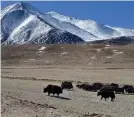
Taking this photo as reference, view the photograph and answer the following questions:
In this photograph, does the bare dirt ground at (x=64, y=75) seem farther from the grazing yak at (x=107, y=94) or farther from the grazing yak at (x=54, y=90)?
the grazing yak at (x=54, y=90)

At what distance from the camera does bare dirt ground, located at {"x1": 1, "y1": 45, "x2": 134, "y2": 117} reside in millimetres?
25752

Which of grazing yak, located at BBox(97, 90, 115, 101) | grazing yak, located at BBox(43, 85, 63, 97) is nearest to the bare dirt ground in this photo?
grazing yak, located at BBox(97, 90, 115, 101)

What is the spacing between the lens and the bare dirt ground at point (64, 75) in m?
25.8

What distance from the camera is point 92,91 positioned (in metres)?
41.1

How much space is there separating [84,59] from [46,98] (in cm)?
6595

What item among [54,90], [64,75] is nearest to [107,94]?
[54,90]

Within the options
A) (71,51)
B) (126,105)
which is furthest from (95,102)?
(71,51)

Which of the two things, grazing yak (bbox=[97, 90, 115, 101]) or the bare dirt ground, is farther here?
grazing yak (bbox=[97, 90, 115, 101])

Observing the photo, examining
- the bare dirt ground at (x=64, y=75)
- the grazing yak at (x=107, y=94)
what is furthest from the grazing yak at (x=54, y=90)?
the grazing yak at (x=107, y=94)

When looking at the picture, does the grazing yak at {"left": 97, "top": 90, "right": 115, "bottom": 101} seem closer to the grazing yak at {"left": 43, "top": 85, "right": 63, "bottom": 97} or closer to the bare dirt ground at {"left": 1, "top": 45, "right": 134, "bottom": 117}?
the bare dirt ground at {"left": 1, "top": 45, "right": 134, "bottom": 117}

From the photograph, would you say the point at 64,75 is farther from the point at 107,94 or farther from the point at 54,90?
the point at 107,94

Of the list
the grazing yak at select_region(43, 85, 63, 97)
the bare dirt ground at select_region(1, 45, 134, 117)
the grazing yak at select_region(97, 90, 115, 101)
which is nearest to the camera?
the bare dirt ground at select_region(1, 45, 134, 117)

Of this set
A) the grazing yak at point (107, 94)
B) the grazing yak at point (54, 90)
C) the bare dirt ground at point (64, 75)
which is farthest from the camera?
the grazing yak at point (54, 90)

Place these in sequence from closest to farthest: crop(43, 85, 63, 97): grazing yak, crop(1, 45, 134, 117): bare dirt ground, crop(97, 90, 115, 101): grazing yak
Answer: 1. crop(1, 45, 134, 117): bare dirt ground
2. crop(97, 90, 115, 101): grazing yak
3. crop(43, 85, 63, 97): grazing yak
